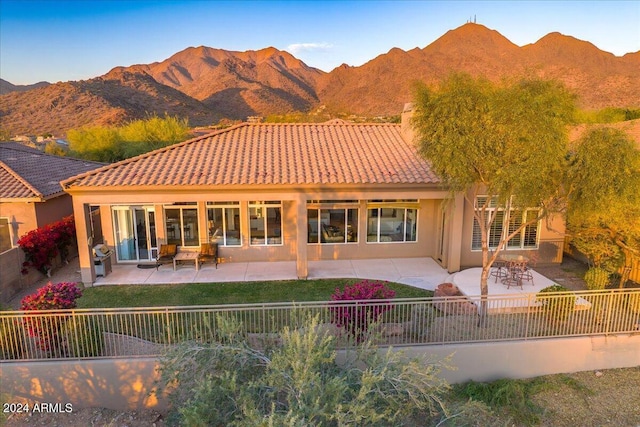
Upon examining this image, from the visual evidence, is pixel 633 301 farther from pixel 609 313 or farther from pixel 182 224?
pixel 182 224

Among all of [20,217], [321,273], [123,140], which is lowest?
[321,273]

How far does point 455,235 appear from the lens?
1478 centimetres

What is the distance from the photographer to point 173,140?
3475 centimetres

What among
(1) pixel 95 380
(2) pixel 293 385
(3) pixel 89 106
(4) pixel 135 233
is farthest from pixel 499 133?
(3) pixel 89 106

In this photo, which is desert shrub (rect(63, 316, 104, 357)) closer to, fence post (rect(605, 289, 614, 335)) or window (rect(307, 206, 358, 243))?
window (rect(307, 206, 358, 243))

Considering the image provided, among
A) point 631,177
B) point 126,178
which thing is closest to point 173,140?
point 126,178

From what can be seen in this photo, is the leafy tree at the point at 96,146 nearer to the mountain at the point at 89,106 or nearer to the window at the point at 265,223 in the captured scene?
the mountain at the point at 89,106

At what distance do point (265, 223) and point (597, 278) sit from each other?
1080 cm

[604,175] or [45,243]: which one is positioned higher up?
[604,175]

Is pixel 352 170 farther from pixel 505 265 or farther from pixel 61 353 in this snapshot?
pixel 61 353

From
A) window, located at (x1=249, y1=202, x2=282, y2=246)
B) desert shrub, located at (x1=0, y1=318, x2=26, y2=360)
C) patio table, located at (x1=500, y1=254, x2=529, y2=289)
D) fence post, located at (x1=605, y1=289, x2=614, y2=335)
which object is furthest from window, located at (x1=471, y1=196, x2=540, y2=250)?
desert shrub, located at (x1=0, y1=318, x2=26, y2=360)

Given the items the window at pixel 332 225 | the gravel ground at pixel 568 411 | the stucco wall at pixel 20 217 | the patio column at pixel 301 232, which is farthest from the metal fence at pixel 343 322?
the stucco wall at pixel 20 217

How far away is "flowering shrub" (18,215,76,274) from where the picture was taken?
13867 mm

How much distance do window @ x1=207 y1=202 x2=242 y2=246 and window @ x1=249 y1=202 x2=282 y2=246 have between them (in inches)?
20.9
